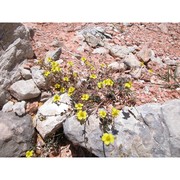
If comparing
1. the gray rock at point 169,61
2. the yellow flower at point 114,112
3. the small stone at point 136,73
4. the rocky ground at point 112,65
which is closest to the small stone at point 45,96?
the rocky ground at point 112,65

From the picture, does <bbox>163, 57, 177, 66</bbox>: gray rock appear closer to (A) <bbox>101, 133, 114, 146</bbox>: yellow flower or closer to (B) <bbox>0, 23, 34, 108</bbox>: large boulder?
(A) <bbox>101, 133, 114, 146</bbox>: yellow flower

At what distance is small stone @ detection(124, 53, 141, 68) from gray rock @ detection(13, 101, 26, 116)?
1472 mm

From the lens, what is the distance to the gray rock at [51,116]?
2.74m

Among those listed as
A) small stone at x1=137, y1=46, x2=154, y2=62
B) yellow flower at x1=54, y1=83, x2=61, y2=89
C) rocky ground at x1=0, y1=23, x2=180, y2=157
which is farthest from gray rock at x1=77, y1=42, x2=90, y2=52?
yellow flower at x1=54, y1=83, x2=61, y2=89

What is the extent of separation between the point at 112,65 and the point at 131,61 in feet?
0.88

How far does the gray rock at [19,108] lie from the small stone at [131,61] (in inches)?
58.0

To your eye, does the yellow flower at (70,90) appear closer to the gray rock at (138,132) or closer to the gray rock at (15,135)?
the gray rock at (138,132)

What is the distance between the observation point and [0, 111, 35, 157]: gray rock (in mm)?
2596

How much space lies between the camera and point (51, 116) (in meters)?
2.81

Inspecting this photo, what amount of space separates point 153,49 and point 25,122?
220cm

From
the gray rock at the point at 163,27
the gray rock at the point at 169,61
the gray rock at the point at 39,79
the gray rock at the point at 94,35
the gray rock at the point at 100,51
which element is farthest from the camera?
the gray rock at the point at 163,27

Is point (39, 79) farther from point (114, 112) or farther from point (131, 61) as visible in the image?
point (131, 61)

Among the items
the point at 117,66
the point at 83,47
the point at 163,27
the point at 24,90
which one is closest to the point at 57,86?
the point at 24,90

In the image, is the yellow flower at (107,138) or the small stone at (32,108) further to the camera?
the small stone at (32,108)
